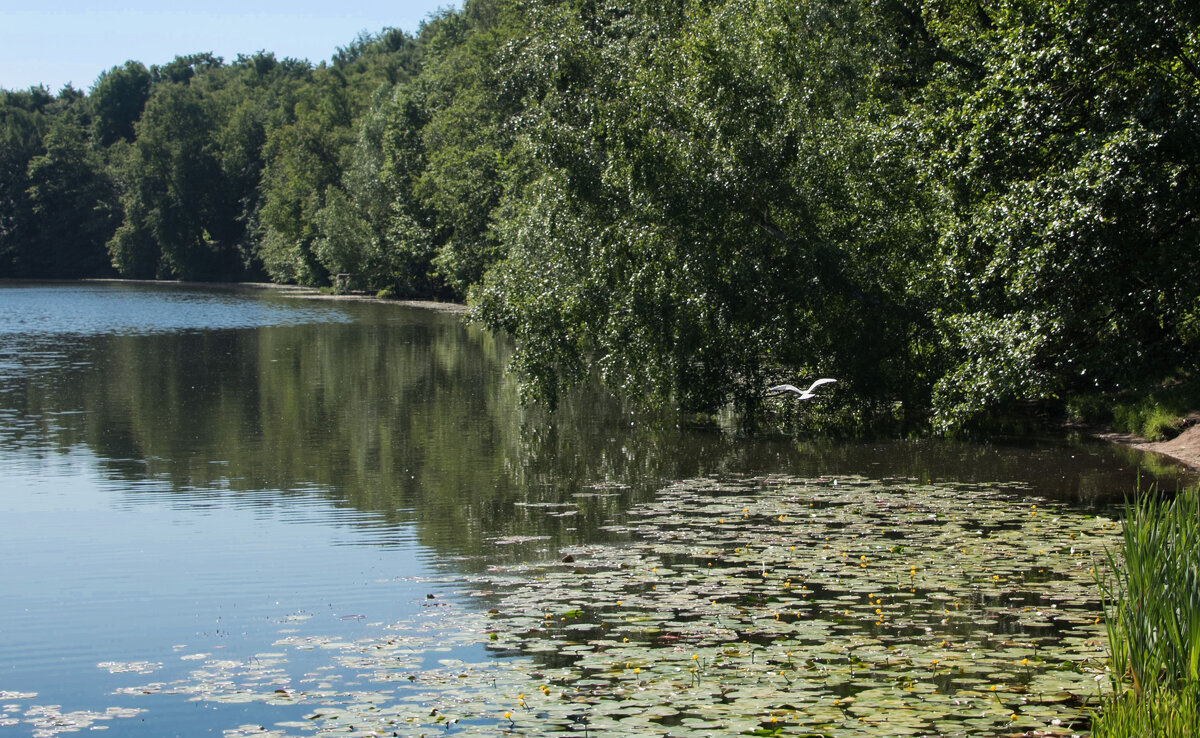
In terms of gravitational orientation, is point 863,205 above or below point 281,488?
above

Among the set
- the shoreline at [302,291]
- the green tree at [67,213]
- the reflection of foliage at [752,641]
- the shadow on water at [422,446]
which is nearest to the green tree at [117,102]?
the green tree at [67,213]

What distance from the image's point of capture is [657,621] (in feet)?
30.1

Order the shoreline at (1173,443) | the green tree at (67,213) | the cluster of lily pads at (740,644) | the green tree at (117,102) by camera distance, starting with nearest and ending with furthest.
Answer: the cluster of lily pads at (740,644), the shoreline at (1173,443), the green tree at (67,213), the green tree at (117,102)

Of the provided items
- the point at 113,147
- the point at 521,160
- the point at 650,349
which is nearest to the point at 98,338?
the point at 521,160

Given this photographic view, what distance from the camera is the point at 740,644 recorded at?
28.0ft

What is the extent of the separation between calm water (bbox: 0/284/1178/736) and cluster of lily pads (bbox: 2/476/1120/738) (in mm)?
455

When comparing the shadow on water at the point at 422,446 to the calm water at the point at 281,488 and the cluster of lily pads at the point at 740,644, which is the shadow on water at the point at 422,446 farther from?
A: the cluster of lily pads at the point at 740,644

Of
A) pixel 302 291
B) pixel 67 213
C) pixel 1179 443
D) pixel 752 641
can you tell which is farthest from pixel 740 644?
pixel 67 213

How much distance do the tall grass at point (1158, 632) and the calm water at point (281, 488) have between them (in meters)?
5.01

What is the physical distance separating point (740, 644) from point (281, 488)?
902cm

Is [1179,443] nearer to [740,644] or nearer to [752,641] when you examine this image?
[752,641]

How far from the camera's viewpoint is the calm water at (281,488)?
9.27 metres

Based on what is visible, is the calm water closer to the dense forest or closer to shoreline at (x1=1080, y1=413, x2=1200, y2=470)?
shoreline at (x1=1080, y1=413, x2=1200, y2=470)

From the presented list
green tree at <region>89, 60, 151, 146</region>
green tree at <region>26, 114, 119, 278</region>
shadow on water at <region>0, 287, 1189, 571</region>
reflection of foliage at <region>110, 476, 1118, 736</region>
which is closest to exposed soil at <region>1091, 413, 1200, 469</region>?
shadow on water at <region>0, 287, 1189, 571</region>
